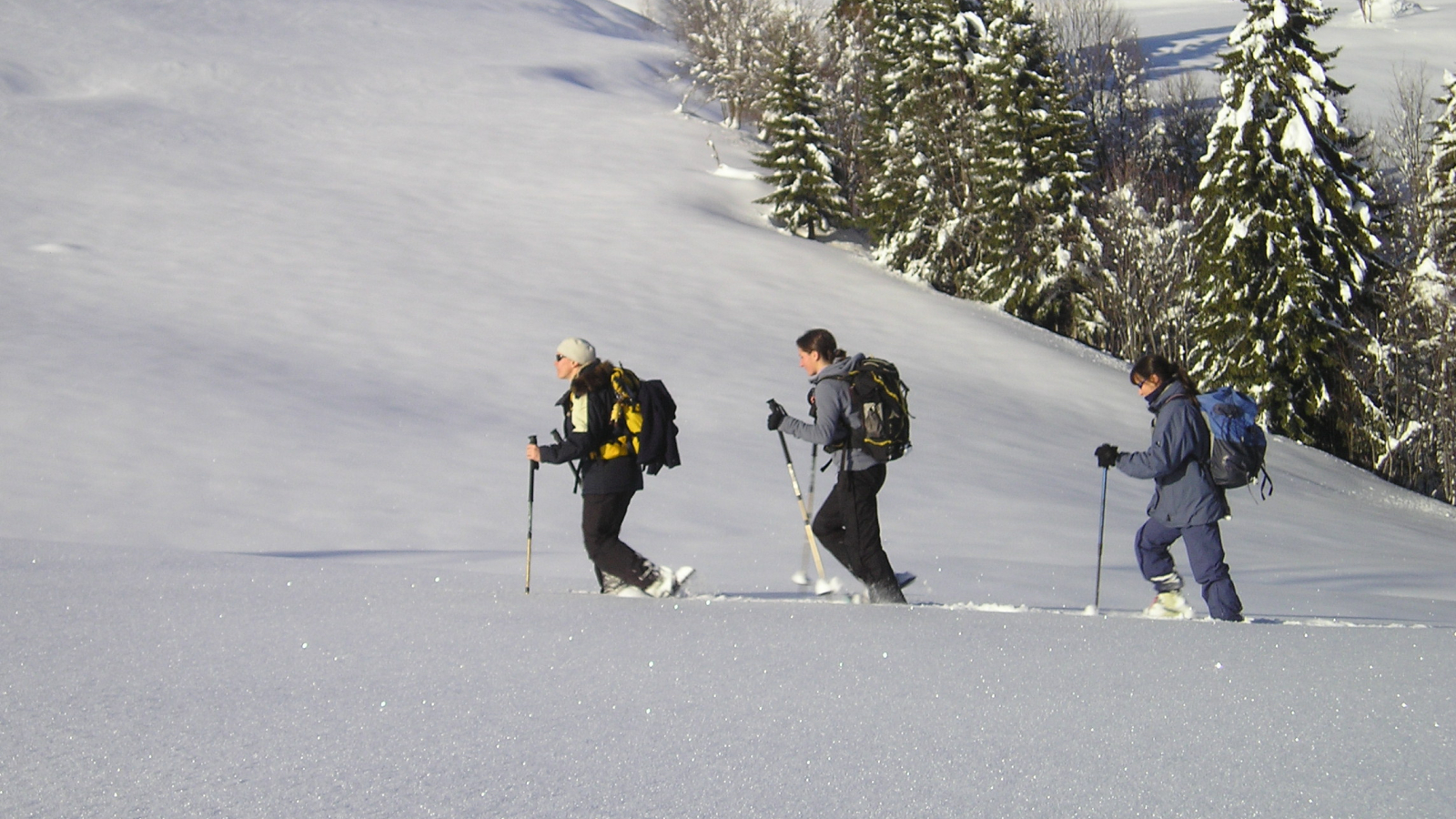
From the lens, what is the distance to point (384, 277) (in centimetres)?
2327

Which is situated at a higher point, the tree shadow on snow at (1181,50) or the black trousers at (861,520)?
the tree shadow on snow at (1181,50)

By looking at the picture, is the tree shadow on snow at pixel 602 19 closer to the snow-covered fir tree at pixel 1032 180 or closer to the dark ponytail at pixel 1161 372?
the snow-covered fir tree at pixel 1032 180

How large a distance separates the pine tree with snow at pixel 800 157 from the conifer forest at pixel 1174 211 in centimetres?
7

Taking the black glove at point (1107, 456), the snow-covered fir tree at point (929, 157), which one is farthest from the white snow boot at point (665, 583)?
the snow-covered fir tree at point (929, 157)

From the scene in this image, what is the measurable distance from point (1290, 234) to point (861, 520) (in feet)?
80.9

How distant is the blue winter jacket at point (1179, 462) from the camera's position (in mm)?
6344

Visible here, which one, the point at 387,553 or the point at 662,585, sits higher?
the point at 662,585

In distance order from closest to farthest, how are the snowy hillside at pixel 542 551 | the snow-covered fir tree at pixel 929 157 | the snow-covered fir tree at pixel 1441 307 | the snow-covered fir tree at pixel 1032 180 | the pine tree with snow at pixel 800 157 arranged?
1. the snowy hillside at pixel 542 551
2. the snow-covered fir tree at pixel 1441 307
3. the snow-covered fir tree at pixel 1032 180
4. the snow-covered fir tree at pixel 929 157
5. the pine tree with snow at pixel 800 157

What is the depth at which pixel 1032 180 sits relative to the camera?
3516 centimetres

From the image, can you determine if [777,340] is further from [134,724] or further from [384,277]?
[134,724]

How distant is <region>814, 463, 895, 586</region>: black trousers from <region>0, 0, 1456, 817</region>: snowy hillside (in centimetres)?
38

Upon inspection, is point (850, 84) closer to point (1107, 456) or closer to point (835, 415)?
point (1107, 456)

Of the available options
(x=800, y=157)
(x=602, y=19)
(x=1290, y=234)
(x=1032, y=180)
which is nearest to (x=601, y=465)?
(x=1290, y=234)

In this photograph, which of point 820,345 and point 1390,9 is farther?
point 1390,9
